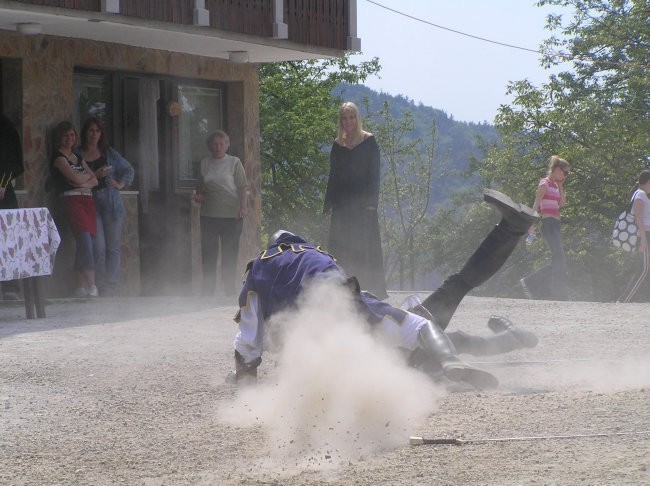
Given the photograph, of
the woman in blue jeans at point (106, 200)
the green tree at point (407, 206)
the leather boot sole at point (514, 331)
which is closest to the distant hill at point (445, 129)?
the green tree at point (407, 206)

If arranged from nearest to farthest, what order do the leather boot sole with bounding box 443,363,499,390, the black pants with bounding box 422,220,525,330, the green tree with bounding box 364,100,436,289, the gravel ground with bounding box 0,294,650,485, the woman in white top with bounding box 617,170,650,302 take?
1. the gravel ground with bounding box 0,294,650,485
2. the leather boot sole with bounding box 443,363,499,390
3. the black pants with bounding box 422,220,525,330
4. the woman in white top with bounding box 617,170,650,302
5. the green tree with bounding box 364,100,436,289

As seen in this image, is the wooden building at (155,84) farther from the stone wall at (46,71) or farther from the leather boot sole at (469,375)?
the leather boot sole at (469,375)

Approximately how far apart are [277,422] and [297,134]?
32.7 meters

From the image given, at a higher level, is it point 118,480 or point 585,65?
point 585,65

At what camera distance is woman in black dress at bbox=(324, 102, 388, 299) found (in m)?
11.6

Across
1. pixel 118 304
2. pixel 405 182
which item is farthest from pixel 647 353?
pixel 405 182

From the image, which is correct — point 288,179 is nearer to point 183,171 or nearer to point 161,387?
point 183,171

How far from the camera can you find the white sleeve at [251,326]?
704cm

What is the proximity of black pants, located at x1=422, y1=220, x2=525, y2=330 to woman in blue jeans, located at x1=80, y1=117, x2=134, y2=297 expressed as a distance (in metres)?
7.11

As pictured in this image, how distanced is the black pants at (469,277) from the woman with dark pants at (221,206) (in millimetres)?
6772

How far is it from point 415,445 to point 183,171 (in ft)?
40.1

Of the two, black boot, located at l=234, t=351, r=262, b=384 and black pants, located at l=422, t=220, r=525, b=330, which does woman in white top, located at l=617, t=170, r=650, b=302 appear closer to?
black pants, located at l=422, t=220, r=525, b=330

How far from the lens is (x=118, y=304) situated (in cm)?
Answer: 1345

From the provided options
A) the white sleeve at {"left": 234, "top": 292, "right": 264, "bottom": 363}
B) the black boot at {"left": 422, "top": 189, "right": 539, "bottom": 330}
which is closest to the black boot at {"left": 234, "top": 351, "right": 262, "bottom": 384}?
the white sleeve at {"left": 234, "top": 292, "right": 264, "bottom": 363}
